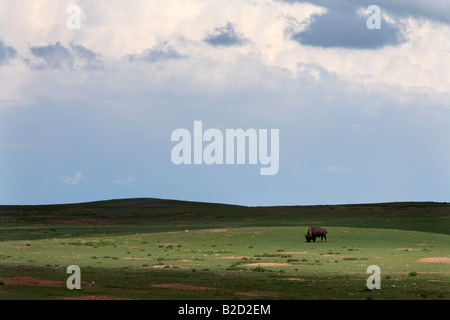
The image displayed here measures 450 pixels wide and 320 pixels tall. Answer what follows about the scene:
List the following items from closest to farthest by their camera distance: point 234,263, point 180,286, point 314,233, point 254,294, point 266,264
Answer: point 254,294
point 180,286
point 266,264
point 234,263
point 314,233

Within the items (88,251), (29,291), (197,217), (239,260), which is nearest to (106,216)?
(197,217)

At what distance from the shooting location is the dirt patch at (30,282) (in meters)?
30.5

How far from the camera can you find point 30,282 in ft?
102

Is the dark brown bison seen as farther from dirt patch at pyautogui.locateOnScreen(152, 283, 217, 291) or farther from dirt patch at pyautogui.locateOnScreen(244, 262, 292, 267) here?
dirt patch at pyautogui.locateOnScreen(152, 283, 217, 291)

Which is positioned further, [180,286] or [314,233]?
[314,233]

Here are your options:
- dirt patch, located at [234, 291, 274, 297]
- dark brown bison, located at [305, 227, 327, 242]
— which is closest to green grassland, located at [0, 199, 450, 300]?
dirt patch, located at [234, 291, 274, 297]

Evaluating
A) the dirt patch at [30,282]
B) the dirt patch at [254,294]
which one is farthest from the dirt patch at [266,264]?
the dirt patch at [30,282]

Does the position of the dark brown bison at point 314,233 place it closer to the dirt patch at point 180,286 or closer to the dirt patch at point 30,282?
the dirt patch at point 180,286

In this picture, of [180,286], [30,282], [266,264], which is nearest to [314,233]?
[266,264]

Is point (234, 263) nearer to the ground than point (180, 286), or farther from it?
farther from it

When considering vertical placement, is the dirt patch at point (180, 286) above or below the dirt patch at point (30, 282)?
below

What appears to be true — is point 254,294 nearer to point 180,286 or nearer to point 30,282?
point 180,286
